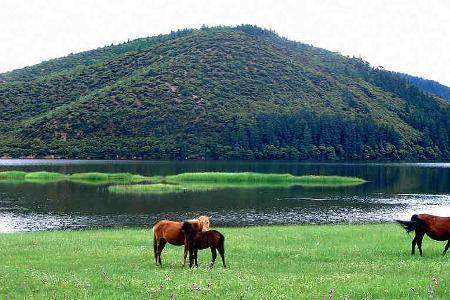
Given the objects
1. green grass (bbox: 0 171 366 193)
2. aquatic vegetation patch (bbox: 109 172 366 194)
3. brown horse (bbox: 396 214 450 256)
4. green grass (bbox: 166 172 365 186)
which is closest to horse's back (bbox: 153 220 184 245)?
brown horse (bbox: 396 214 450 256)

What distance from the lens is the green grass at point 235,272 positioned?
1495 cm

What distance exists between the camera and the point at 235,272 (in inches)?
738

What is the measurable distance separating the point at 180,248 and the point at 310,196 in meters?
55.8

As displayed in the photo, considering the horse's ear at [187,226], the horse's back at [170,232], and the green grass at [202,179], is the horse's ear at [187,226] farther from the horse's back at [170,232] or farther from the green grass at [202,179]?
the green grass at [202,179]

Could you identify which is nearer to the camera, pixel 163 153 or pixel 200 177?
pixel 200 177

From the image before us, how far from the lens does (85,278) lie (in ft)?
57.8

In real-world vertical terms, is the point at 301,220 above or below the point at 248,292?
below

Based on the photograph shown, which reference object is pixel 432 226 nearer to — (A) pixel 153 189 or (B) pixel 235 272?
(B) pixel 235 272

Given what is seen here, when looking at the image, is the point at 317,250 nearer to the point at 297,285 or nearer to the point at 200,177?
the point at 297,285

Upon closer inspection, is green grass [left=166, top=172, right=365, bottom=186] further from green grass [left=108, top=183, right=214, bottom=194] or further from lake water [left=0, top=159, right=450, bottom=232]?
green grass [left=108, top=183, right=214, bottom=194]

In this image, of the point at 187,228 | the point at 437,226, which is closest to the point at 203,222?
the point at 187,228

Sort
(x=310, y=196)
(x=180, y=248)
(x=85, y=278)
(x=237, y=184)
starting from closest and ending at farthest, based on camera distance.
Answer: (x=85, y=278)
(x=180, y=248)
(x=310, y=196)
(x=237, y=184)

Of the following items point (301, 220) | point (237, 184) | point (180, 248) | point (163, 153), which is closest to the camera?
point (180, 248)

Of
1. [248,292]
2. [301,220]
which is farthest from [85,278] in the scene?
[301,220]
